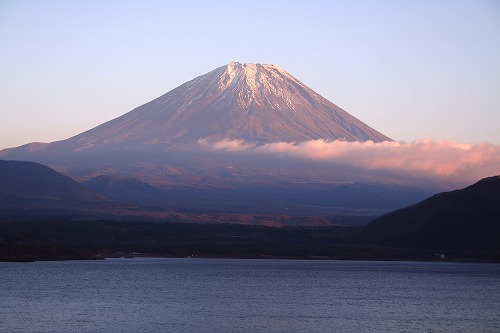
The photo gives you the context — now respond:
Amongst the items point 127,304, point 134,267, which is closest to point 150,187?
point 134,267

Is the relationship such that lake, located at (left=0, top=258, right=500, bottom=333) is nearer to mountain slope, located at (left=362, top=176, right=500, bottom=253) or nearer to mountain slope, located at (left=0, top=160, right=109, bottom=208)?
mountain slope, located at (left=362, top=176, right=500, bottom=253)

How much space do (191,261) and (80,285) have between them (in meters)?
30.7

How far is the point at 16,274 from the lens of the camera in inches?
2467

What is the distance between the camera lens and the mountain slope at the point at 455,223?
83.8m

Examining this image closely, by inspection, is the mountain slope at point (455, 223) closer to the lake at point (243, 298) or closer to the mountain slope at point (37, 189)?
the lake at point (243, 298)

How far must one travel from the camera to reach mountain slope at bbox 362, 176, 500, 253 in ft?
275

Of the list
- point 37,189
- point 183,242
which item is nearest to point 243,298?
point 183,242

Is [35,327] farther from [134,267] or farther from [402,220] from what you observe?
[402,220]

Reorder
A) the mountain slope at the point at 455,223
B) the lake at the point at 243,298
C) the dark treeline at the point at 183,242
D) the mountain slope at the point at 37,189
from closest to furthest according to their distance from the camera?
1. the lake at the point at 243,298
2. the dark treeline at the point at 183,242
3. the mountain slope at the point at 455,223
4. the mountain slope at the point at 37,189

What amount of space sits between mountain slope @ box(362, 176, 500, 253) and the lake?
5022mm

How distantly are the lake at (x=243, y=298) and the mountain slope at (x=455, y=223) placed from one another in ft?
16.5

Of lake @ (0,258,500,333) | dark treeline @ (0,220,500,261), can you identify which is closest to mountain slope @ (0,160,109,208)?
dark treeline @ (0,220,500,261)

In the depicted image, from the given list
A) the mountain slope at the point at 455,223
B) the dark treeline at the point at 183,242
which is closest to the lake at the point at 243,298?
the dark treeline at the point at 183,242

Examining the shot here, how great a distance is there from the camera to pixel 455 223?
3364 inches
